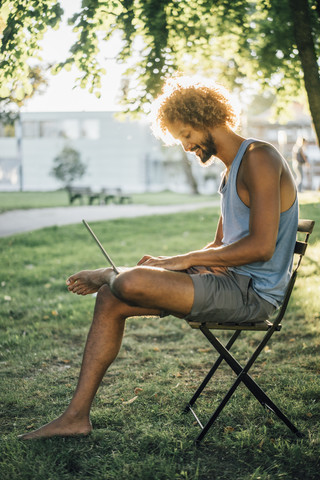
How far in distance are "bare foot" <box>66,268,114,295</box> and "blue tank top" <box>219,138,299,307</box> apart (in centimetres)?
71

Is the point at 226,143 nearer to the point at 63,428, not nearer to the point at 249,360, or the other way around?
the point at 249,360

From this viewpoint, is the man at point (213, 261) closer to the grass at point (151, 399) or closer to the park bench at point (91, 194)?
the grass at point (151, 399)

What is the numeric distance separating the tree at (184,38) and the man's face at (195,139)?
8.05 ft

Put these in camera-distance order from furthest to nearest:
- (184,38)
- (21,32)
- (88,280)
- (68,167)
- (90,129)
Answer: (90,129) < (68,167) < (184,38) < (21,32) < (88,280)

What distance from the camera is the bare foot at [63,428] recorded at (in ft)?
9.65

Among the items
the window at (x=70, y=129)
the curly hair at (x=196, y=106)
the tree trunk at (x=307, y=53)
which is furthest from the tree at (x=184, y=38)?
the window at (x=70, y=129)

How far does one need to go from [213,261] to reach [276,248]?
0.35m

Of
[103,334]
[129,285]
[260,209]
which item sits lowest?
[103,334]

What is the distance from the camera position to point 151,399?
3.65 m

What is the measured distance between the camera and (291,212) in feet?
9.50

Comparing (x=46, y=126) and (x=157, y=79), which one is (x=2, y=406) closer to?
(x=157, y=79)

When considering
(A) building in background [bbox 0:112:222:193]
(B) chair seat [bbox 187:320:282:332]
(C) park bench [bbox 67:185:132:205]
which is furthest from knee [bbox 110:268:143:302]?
(A) building in background [bbox 0:112:222:193]

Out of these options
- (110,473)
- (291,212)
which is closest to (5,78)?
(291,212)

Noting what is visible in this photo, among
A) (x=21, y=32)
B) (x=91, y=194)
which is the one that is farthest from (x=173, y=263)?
(x=91, y=194)
